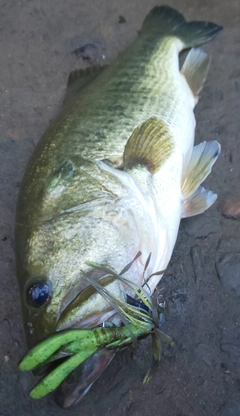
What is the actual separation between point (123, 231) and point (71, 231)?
0.70 feet

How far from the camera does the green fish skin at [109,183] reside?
5.40ft

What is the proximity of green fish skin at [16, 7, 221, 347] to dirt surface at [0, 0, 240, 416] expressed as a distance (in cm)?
26

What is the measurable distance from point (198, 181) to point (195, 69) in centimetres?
79

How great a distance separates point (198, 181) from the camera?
2.29 metres

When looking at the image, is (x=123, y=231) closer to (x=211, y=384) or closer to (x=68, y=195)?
(x=68, y=195)

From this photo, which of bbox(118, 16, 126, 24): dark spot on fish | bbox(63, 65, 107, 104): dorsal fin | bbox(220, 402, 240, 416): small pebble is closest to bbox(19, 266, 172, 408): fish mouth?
bbox(220, 402, 240, 416): small pebble

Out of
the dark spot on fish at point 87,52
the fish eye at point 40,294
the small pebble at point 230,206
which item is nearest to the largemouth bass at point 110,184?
the fish eye at point 40,294

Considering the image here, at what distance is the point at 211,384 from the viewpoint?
203 cm

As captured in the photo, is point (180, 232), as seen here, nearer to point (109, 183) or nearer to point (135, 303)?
point (109, 183)

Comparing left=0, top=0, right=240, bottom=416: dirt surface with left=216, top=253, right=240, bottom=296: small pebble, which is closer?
left=0, top=0, right=240, bottom=416: dirt surface

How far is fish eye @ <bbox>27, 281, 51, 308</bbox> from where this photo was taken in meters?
1.61

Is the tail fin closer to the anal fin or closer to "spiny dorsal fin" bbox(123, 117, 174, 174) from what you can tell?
"spiny dorsal fin" bbox(123, 117, 174, 174)

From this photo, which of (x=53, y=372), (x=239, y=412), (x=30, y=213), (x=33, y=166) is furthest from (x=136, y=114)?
(x=239, y=412)

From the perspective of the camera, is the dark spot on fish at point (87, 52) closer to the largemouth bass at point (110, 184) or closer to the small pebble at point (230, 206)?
the largemouth bass at point (110, 184)
